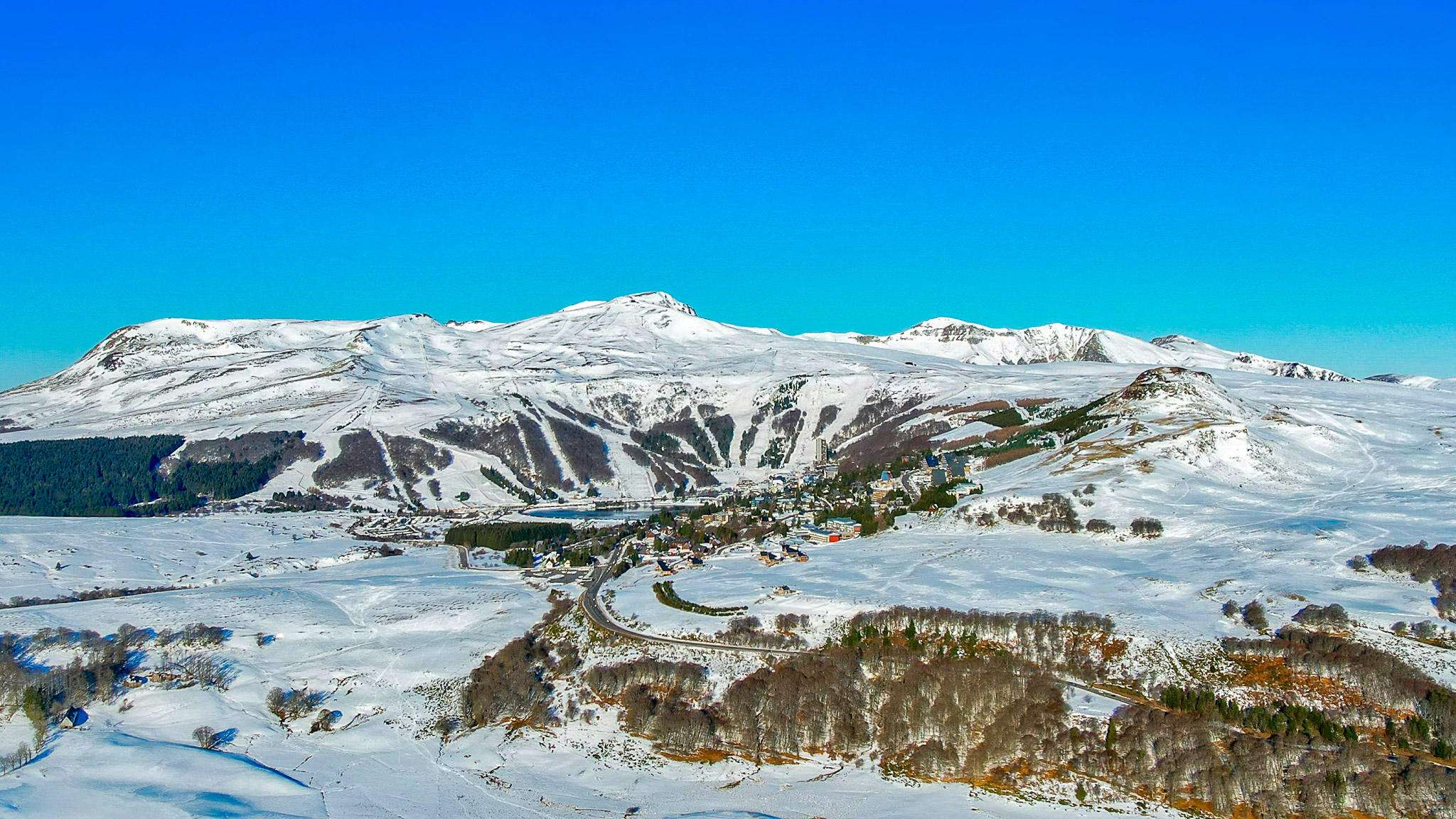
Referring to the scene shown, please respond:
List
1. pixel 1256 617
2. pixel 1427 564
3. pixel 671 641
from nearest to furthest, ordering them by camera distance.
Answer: pixel 1256 617 → pixel 1427 564 → pixel 671 641

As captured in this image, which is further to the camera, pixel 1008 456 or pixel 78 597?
pixel 1008 456

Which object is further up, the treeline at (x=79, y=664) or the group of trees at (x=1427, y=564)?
the group of trees at (x=1427, y=564)

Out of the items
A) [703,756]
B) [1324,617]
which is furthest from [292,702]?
[1324,617]

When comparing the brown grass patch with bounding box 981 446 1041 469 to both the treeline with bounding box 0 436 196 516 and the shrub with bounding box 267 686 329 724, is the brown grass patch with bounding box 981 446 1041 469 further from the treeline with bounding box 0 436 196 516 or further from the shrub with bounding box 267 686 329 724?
the treeline with bounding box 0 436 196 516

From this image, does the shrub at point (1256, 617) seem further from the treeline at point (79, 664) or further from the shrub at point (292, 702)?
the treeline at point (79, 664)

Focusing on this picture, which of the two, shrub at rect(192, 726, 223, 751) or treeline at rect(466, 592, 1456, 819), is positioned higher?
treeline at rect(466, 592, 1456, 819)

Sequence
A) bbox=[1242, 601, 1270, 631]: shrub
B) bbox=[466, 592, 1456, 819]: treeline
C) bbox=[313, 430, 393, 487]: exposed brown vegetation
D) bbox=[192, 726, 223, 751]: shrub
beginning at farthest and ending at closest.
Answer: bbox=[313, 430, 393, 487]: exposed brown vegetation < bbox=[1242, 601, 1270, 631]: shrub < bbox=[192, 726, 223, 751]: shrub < bbox=[466, 592, 1456, 819]: treeline

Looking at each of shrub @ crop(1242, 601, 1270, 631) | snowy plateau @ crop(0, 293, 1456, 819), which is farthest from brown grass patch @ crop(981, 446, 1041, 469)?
shrub @ crop(1242, 601, 1270, 631)

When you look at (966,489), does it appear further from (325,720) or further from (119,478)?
(119,478)

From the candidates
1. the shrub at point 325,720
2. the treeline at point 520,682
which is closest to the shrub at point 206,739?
the shrub at point 325,720
